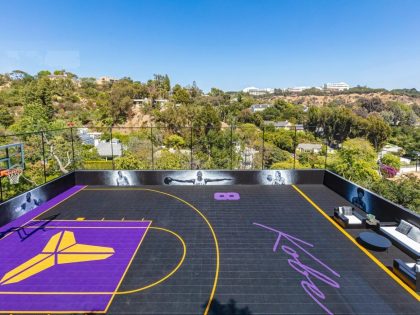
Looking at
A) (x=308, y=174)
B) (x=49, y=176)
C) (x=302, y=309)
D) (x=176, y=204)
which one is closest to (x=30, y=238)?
(x=176, y=204)

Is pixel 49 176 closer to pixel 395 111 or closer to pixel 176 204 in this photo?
pixel 176 204

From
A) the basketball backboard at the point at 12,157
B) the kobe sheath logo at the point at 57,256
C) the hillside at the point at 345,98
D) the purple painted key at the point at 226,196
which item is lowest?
the kobe sheath logo at the point at 57,256

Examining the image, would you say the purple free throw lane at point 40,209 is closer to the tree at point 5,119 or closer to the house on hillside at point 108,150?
the house on hillside at point 108,150

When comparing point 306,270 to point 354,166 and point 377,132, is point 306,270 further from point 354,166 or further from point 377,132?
point 377,132

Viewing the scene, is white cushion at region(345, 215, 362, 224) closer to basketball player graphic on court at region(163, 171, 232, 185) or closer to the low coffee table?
the low coffee table

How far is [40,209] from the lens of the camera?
35.4 ft

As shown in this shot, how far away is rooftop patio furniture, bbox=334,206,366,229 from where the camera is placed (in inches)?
348

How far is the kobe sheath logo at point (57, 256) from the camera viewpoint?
251 inches

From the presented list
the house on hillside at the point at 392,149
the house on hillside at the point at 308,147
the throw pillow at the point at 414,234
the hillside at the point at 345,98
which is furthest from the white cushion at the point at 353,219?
the hillside at the point at 345,98

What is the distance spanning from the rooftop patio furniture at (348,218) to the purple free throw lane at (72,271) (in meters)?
6.73

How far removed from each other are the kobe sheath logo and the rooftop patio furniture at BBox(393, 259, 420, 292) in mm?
7277

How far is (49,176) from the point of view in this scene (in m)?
25.2

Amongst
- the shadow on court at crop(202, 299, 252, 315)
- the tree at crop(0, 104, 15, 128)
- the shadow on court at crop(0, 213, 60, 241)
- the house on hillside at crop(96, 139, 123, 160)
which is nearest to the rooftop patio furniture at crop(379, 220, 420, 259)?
the shadow on court at crop(202, 299, 252, 315)

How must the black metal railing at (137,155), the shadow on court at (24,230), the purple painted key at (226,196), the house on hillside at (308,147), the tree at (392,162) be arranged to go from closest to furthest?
→ the shadow on court at (24,230)
the purple painted key at (226,196)
the black metal railing at (137,155)
the tree at (392,162)
the house on hillside at (308,147)
